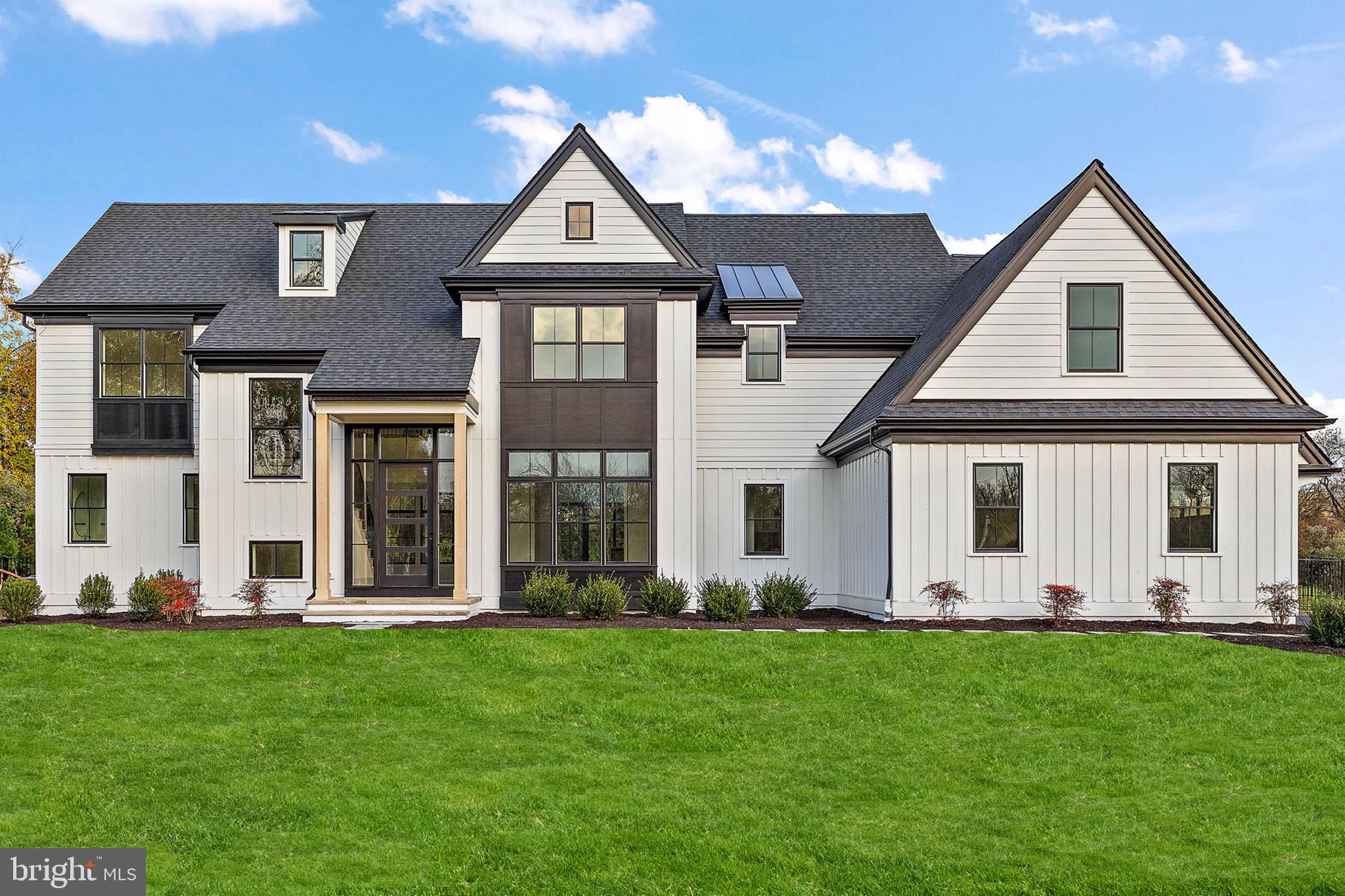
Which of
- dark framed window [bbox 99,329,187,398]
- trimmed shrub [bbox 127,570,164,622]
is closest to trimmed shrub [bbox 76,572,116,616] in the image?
trimmed shrub [bbox 127,570,164,622]

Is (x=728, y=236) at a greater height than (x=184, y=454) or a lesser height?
greater

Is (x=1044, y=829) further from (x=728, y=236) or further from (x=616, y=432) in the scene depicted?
(x=728, y=236)

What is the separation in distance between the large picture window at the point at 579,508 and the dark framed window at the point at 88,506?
28.1 feet

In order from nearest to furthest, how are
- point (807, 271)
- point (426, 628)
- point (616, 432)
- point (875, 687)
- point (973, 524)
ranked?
1. point (875, 687)
2. point (426, 628)
3. point (973, 524)
4. point (616, 432)
5. point (807, 271)

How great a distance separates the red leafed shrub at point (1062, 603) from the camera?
1614 cm

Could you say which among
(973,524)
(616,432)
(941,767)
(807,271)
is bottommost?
(941,767)

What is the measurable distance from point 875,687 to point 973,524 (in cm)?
628

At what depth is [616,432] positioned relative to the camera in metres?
19.0

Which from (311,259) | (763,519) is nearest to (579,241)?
(311,259)

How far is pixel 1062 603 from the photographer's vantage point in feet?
52.9

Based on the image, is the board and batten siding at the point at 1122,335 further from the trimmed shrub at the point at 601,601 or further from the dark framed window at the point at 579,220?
the dark framed window at the point at 579,220

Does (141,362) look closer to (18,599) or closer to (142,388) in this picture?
(142,388)

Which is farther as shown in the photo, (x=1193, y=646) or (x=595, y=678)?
(x=1193, y=646)

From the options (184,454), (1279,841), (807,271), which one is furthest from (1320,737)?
(184,454)
